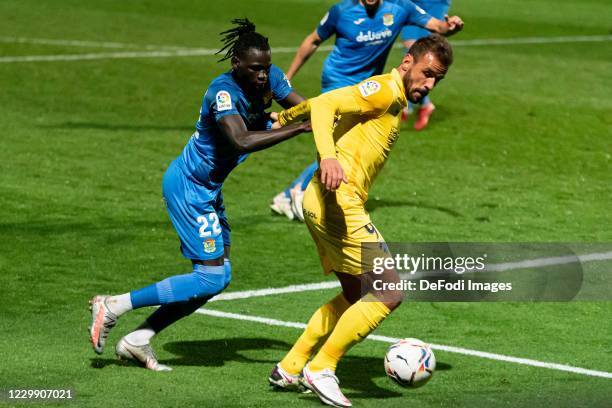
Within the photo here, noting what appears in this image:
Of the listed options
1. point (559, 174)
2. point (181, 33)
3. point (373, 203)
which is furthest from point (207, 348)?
point (181, 33)

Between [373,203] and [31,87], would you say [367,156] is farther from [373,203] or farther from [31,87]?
[31,87]

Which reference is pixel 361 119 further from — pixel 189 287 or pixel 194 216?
pixel 189 287

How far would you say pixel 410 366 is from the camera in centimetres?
774

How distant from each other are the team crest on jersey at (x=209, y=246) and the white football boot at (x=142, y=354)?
712 millimetres

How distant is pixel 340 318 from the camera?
310 inches

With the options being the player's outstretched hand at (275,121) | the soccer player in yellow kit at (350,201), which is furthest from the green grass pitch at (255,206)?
the player's outstretched hand at (275,121)

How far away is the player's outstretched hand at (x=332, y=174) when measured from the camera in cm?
734

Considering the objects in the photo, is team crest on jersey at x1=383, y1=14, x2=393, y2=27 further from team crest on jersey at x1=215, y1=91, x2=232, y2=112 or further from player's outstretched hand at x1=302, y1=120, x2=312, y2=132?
player's outstretched hand at x1=302, y1=120, x2=312, y2=132

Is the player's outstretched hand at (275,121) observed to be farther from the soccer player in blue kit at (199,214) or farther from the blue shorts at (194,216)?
the blue shorts at (194,216)

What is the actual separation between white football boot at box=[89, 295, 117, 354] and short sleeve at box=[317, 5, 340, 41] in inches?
220

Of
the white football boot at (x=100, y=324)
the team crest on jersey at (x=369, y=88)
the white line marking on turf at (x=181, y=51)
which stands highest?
the team crest on jersey at (x=369, y=88)

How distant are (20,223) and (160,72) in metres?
8.87

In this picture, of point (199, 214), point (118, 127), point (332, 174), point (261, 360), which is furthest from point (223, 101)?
point (118, 127)

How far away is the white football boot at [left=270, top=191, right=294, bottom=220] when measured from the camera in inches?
516
